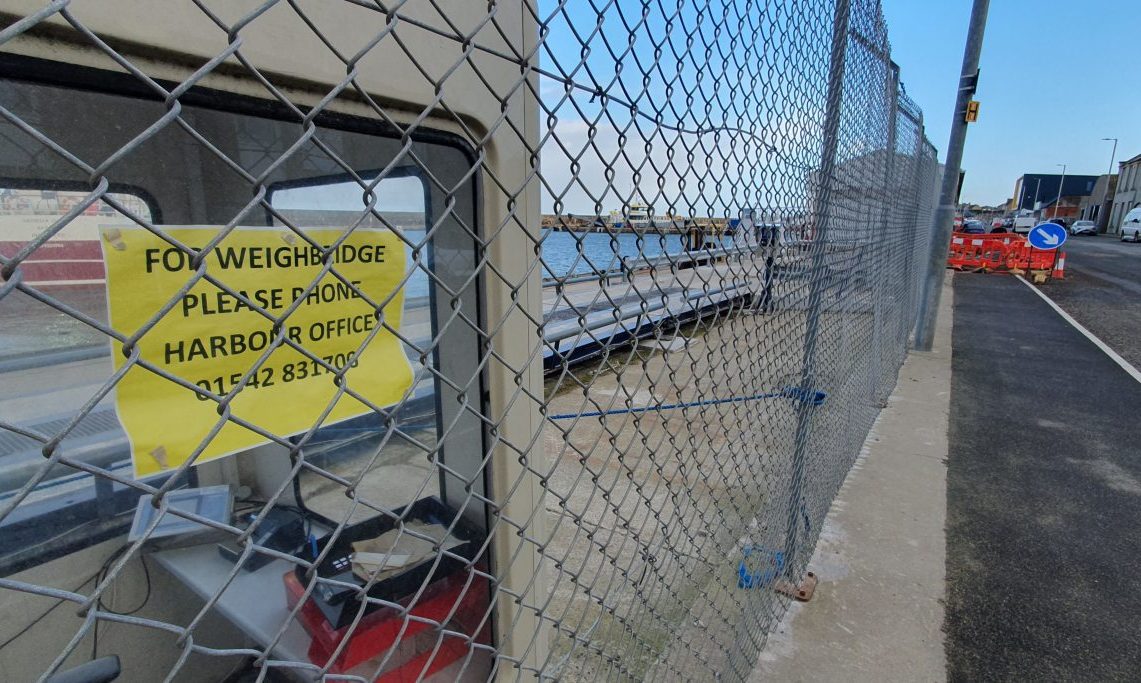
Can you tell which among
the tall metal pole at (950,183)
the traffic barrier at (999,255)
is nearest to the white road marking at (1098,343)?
the tall metal pole at (950,183)

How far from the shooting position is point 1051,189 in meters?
77.9

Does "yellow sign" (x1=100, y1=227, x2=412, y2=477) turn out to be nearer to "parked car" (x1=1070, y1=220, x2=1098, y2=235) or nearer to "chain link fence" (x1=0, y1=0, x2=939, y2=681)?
"chain link fence" (x1=0, y1=0, x2=939, y2=681)

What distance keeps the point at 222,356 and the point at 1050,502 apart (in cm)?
507

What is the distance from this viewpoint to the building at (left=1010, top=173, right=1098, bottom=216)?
248ft

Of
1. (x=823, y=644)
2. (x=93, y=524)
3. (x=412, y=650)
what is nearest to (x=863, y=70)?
(x=823, y=644)

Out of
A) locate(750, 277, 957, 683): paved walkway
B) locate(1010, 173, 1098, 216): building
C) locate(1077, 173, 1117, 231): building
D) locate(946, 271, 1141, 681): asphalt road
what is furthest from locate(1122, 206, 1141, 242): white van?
locate(750, 277, 957, 683): paved walkway

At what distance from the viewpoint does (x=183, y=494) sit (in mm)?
1611

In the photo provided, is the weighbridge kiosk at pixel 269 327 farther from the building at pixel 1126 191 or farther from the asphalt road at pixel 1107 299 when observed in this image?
the building at pixel 1126 191

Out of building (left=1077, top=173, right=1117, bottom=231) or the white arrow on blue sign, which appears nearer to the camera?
the white arrow on blue sign

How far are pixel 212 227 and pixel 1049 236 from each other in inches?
639

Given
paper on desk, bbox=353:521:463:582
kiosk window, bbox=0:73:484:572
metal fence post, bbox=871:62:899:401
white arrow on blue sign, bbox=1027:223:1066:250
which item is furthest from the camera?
white arrow on blue sign, bbox=1027:223:1066:250

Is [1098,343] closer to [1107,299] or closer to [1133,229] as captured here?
[1107,299]

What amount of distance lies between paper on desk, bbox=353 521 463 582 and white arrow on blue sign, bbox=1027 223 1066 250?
1530cm

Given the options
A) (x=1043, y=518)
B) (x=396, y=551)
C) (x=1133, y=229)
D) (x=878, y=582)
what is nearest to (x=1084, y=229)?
(x=1133, y=229)
